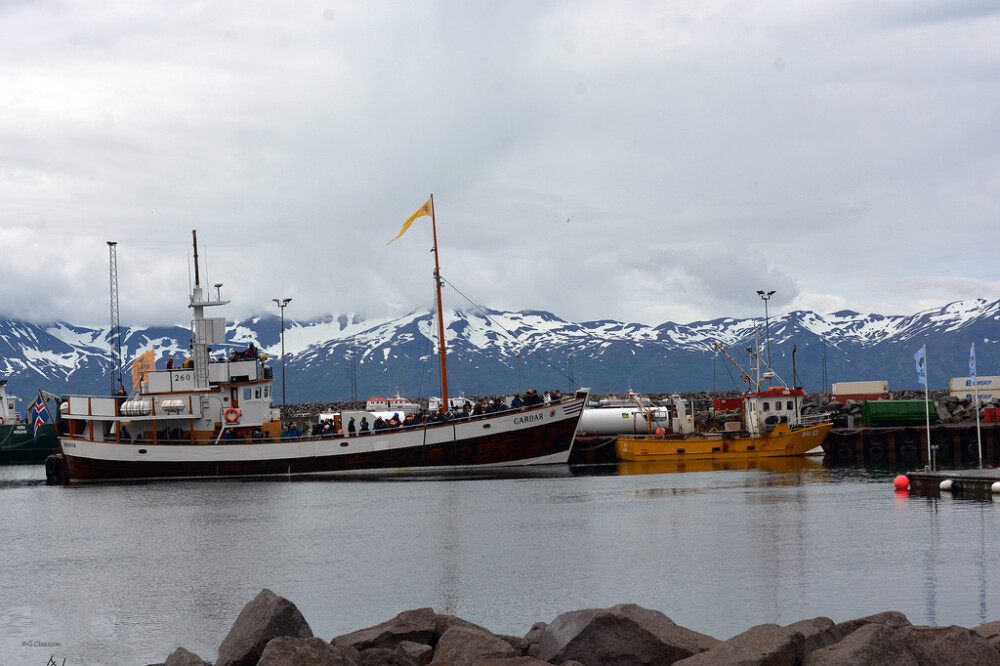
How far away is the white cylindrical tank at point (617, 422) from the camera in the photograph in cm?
8206

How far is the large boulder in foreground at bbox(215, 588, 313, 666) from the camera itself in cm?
1639

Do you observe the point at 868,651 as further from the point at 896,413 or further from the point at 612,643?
the point at 896,413

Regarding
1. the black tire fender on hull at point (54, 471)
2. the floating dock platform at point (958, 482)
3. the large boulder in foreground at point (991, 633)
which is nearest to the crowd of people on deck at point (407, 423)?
the black tire fender on hull at point (54, 471)

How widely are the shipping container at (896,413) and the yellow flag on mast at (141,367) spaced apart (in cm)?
5332

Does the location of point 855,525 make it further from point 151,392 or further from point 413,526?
point 151,392

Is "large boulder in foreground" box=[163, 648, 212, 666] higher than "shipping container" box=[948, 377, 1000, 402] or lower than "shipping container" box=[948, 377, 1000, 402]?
lower

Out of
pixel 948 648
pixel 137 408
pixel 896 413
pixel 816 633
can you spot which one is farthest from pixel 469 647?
pixel 896 413

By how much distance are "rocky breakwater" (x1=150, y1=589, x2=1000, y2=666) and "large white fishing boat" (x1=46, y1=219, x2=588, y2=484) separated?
145 feet

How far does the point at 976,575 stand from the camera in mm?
24438

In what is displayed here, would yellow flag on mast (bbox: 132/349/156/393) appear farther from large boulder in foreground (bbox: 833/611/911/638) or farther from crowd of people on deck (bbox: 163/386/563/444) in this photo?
large boulder in foreground (bbox: 833/611/911/638)

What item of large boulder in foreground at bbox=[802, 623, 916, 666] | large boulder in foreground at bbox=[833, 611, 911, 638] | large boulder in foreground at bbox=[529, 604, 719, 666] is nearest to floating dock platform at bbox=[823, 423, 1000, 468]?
large boulder in foreground at bbox=[833, 611, 911, 638]

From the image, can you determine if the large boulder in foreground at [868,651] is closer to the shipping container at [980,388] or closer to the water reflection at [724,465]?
the water reflection at [724,465]

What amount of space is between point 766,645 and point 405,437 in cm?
4951

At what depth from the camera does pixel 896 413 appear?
267ft
